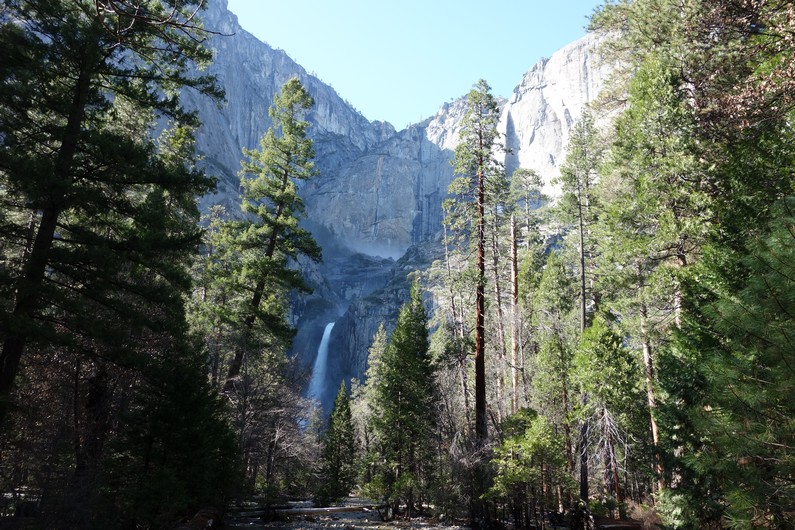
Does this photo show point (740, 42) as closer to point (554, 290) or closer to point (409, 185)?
point (554, 290)

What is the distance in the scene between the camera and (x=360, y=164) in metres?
124

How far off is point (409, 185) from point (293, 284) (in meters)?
107

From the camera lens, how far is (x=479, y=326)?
13.2 metres

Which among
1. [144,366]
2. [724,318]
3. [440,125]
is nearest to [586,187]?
[724,318]

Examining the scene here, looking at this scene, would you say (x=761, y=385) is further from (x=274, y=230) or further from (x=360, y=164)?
(x=360, y=164)

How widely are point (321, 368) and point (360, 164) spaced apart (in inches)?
2443

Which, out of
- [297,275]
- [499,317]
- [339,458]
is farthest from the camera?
[339,458]

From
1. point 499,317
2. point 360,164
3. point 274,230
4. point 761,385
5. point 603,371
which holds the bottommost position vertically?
point 761,385

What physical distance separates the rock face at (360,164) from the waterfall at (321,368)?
153cm

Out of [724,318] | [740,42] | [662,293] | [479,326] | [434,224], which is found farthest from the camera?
[434,224]

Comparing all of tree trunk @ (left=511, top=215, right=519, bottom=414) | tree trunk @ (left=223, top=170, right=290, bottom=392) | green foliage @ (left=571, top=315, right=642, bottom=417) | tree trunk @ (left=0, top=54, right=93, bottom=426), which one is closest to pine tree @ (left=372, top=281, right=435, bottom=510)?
tree trunk @ (left=511, top=215, right=519, bottom=414)

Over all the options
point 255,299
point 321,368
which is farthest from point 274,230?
point 321,368

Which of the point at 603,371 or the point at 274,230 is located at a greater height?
the point at 274,230

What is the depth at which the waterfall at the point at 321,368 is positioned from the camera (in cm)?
7781
